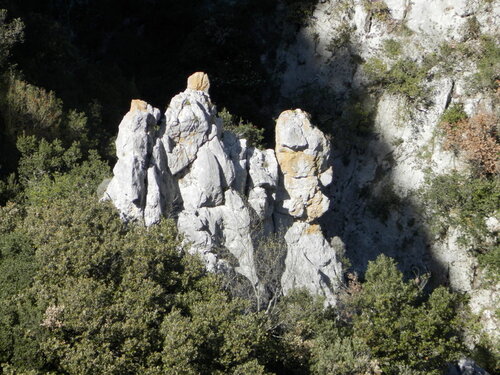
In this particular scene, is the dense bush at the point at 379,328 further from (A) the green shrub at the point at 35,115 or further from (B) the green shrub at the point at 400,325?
(A) the green shrub at the point at 35,115

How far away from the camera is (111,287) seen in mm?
16875

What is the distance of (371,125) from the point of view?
32.2 metres

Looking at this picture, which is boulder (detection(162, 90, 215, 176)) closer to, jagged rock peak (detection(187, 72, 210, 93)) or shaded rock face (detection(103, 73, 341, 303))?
shaded rock face (detection(103, 73, 341, 303))

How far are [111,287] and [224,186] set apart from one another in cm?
572

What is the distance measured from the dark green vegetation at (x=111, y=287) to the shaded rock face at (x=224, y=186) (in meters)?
0.84

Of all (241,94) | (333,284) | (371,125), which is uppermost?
(241,94)

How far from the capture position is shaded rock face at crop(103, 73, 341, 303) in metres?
20.0

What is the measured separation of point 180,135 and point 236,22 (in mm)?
14818

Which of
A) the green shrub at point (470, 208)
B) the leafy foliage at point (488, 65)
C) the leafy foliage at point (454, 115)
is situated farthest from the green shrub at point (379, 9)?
the green shrub at point (470, 208)

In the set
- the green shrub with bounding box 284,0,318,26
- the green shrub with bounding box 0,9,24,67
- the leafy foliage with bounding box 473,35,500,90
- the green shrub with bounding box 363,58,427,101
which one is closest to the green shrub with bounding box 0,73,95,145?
the green shrub with bounding box 0,9,24,67

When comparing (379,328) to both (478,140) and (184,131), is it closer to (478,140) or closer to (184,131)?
(184,131)

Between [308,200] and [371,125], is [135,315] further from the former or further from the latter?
[371,125]

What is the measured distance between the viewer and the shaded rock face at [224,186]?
19984 millimetres

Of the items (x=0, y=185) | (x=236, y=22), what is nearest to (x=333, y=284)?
(x=0, y=185)
